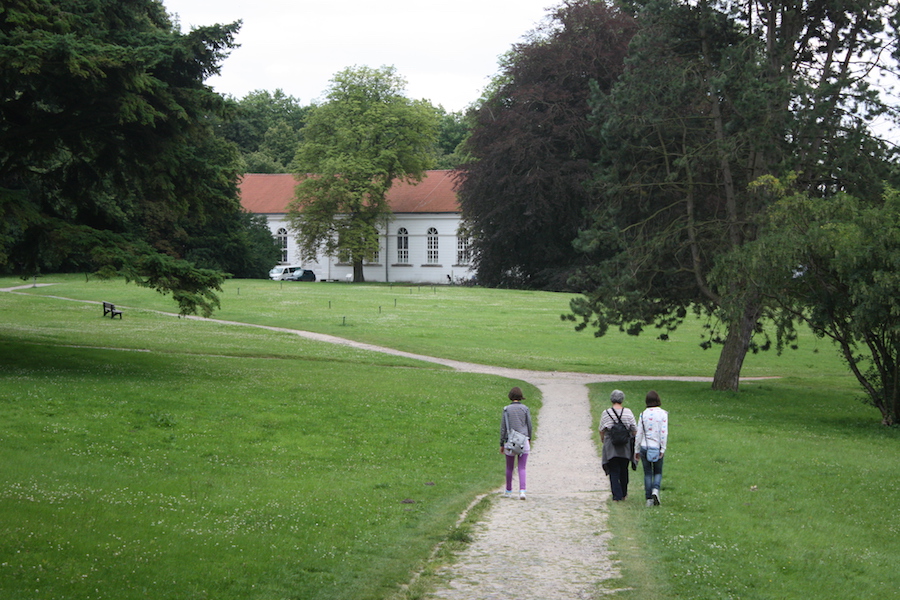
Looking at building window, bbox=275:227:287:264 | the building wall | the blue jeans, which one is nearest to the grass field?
the blue jeans

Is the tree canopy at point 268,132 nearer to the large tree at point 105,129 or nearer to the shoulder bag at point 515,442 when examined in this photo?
the large tree at point 105,129

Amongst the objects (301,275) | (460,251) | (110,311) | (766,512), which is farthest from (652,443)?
(301,275)

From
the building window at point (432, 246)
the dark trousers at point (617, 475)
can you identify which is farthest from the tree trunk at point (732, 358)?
the building window at point (432, 246)

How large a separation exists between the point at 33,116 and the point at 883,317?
798 inches

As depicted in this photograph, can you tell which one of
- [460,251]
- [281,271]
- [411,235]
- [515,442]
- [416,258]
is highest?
[411,235]

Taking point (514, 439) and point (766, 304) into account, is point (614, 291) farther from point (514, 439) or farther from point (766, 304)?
point (514, 439)

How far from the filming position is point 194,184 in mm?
23859

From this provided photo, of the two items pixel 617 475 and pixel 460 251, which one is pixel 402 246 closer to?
pixel 460 251

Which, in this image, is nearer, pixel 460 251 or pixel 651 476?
pixel 651 476

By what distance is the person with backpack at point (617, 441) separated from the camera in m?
12.1

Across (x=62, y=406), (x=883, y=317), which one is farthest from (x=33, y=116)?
(x=883, y=317)

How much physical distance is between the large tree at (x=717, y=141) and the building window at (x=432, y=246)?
59.5 metres

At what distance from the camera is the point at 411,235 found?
289ft

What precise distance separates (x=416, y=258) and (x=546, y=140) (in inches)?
1277
